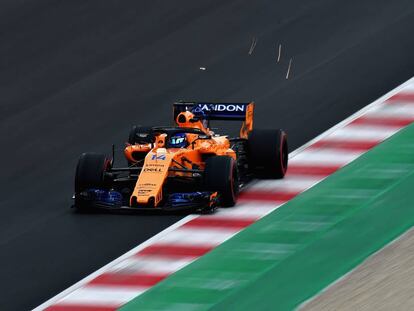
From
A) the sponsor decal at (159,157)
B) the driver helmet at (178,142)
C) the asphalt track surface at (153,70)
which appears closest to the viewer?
the sponsor decal at (159,157)

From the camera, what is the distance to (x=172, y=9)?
25938mm

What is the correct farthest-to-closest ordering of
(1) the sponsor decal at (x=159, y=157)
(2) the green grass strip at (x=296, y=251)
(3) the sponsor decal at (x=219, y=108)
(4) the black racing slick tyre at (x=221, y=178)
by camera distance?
(3) the sponsor decal at (x=219, y=108)
(1) the sponsor decal at (x=159, y=157)
(4) the black racing slick tyre at (x=221, y=178)
(2) the green grass strip at (x=296, y=251)

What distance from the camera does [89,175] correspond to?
1761cm

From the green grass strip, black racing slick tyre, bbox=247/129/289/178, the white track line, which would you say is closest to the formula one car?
black racing slick tyre, bbox=247/129/289/178

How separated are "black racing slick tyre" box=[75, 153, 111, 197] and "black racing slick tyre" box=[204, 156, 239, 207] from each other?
1.39 meters

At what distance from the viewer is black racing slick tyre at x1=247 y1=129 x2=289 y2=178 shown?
1839 cm

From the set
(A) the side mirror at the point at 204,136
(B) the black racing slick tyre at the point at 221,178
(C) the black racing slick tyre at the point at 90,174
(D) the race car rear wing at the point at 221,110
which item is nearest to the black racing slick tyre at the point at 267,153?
(D) the race car rear wing at the point at 221,110

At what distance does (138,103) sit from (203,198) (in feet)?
18.9

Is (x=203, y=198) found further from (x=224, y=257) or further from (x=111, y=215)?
(x=224, y=257)

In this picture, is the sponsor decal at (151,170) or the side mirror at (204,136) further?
the side mirror at (204,136)

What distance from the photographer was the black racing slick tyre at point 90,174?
17.6 m

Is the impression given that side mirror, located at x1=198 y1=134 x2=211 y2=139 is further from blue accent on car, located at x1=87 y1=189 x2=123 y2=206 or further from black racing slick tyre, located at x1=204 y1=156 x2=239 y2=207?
blue accent on car, located at x1=87 y1=189 x2=123 y2=206

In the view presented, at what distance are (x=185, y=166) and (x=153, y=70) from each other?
6.24 m

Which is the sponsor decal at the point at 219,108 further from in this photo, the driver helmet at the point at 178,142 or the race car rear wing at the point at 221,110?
the driver helmet at the point at 178,142
